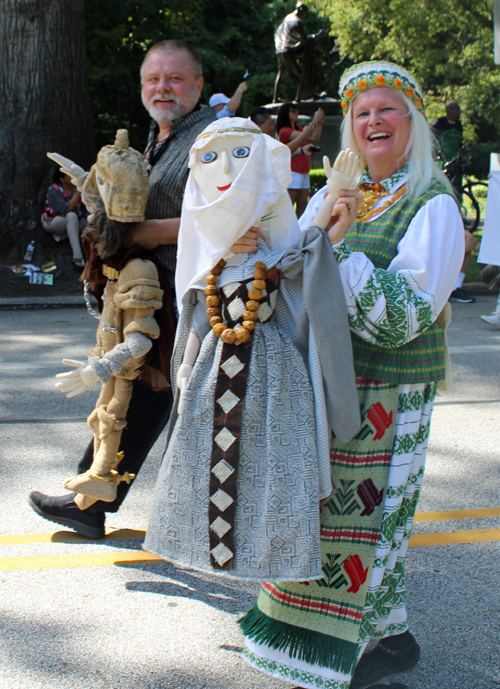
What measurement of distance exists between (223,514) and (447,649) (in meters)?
1.07

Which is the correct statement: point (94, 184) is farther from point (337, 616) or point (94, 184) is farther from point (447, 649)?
point (447, 649)

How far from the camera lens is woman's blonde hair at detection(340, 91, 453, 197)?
216 cm

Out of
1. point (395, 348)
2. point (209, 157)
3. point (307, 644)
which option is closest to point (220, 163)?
point (209, 157)

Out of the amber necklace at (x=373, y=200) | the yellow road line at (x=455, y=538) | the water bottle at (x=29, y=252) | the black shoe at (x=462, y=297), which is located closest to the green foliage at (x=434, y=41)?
the black shoe at (x=462, y=297)

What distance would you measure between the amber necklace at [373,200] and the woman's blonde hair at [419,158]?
4 centimetres

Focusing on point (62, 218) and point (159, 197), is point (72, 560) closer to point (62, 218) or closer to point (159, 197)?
point (159, 197)

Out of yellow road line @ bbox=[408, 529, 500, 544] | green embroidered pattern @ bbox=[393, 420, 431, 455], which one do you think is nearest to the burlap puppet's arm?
green embroidered pattern @ bbox=[393, 420, 431, 455]

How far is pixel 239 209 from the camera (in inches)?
80.4

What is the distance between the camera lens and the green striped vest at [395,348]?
2117mm

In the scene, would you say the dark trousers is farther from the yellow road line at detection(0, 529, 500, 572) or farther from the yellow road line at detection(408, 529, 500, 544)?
the yellow road line at detection(408, 529, 500, 544)

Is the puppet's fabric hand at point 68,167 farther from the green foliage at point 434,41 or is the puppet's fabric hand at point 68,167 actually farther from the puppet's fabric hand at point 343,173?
the green foliage at point 434,41

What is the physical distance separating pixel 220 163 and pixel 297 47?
1442 cm

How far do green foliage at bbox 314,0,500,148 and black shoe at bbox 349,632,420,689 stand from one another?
1767 centimetres

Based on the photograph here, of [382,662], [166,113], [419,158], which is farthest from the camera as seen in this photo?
[166,113]
